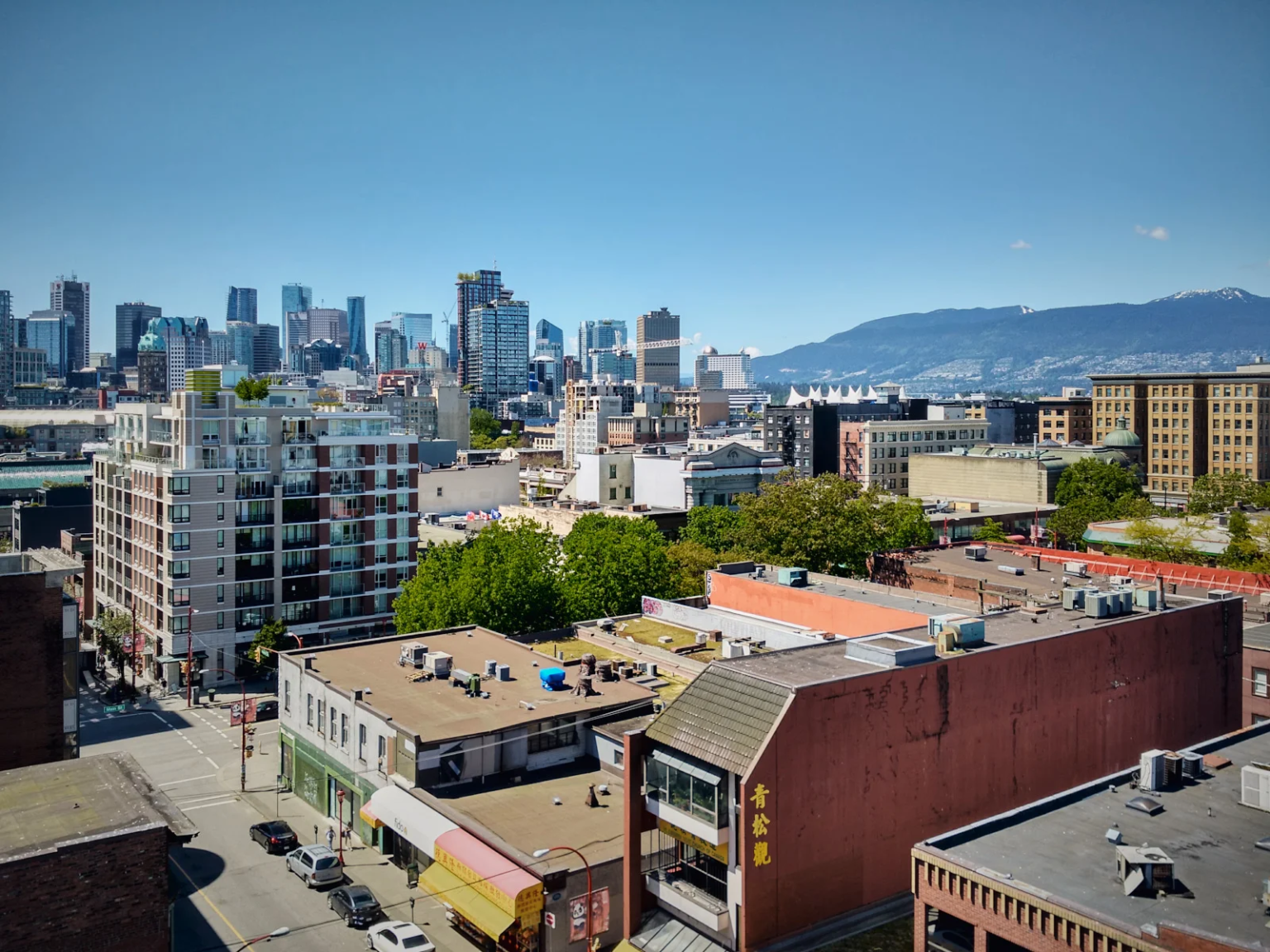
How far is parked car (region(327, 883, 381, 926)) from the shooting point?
3569 cm

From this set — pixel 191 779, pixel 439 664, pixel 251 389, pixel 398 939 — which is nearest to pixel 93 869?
pixel 398 939

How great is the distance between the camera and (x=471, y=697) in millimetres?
42938

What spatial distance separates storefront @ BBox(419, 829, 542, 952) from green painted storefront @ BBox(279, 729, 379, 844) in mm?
8067

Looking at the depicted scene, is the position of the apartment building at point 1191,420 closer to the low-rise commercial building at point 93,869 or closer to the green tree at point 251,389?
the green tree at point 251,389

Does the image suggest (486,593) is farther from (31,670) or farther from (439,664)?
(31,670)

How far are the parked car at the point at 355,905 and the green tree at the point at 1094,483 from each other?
95.8 m

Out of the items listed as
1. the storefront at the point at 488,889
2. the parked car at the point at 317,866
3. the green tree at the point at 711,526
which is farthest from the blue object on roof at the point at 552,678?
the green tree at the point at 711,526

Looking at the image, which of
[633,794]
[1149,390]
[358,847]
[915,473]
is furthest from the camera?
[1149,390]

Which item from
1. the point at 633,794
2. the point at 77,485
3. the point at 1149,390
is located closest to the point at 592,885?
the point at 633,794

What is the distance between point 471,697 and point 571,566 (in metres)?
28.0

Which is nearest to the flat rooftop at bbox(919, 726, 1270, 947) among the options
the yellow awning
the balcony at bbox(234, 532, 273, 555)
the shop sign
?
the shop sign

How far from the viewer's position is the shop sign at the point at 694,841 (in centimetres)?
2802

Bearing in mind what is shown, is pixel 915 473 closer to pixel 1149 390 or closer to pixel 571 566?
pixel 1149 390

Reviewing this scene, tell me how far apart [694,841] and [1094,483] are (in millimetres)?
100349
